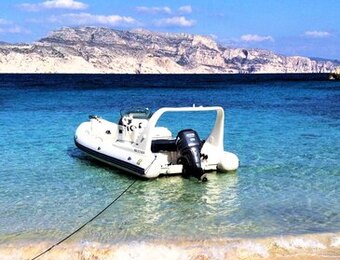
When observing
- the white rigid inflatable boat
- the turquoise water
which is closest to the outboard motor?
the white rigid inflatable boat

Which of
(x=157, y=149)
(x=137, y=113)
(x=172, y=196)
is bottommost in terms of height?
(x=172, y=196)

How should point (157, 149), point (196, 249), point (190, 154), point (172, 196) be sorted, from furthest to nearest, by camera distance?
point (157, 149)
point (190, 154)
point (172, 196)
point (196, 249)

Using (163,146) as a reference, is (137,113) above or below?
above

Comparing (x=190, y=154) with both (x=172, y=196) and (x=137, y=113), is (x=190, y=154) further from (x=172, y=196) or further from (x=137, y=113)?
(x=137, y=113)

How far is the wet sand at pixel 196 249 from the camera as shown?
8.38 meters

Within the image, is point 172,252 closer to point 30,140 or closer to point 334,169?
point 334,169

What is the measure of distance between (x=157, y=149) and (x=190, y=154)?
1.30m

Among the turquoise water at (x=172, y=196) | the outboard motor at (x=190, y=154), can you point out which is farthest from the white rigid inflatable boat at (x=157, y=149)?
the turquoise water at (x=172, y=196)

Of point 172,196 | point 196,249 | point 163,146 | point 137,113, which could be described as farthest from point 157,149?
point 196,249

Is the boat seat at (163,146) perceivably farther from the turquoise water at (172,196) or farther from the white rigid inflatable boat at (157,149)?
the turquoise water at (172,196)

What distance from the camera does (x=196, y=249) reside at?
27.9ft

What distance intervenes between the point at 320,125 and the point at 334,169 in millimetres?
11199

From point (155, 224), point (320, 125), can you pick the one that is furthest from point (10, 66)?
point (155, 224)

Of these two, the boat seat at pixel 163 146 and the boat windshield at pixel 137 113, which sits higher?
the boat windshield at pixel 137 113
